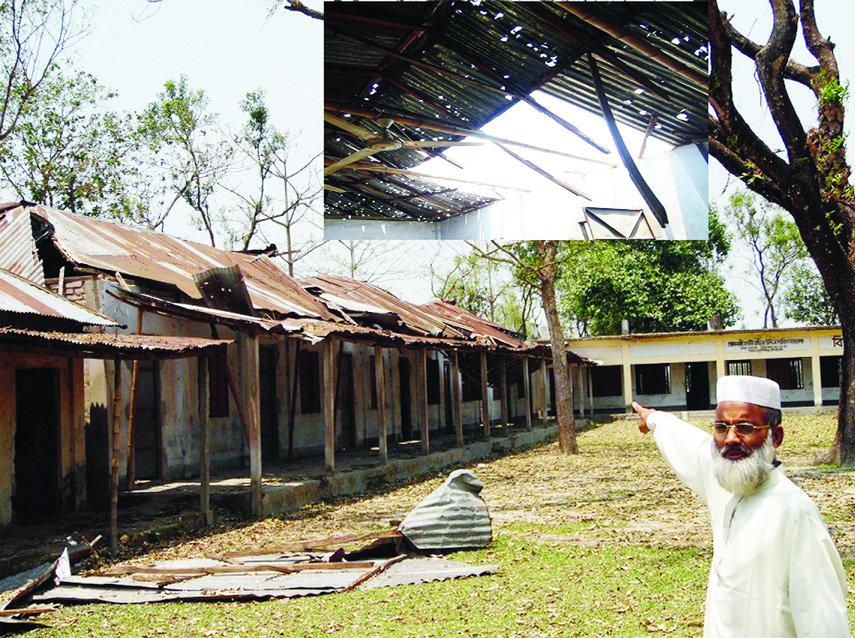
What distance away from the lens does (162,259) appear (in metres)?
13.4

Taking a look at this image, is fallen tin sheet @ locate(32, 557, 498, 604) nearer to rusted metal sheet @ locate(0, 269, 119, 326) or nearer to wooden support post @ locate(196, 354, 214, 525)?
wooden support post @ locate(196, 354, 214, 525)

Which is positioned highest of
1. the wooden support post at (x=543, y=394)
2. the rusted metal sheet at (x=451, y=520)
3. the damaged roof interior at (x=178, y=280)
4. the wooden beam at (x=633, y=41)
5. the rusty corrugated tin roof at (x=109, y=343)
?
the wooden beam at (x=633, y=41)

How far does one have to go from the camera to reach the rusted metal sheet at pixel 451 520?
792 cm

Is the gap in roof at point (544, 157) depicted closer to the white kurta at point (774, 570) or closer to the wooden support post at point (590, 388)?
the white kurta at point (774, 570)

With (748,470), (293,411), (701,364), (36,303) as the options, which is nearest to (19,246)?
(36,303)

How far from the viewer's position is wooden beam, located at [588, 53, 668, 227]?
9.94 metres

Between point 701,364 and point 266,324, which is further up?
point 266,324

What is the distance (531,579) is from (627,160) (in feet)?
17.0

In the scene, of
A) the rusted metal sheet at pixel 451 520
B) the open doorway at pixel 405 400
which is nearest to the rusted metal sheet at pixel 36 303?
the rusted metal sheet at pixel 451 520

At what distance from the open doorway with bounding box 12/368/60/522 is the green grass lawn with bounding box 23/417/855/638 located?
228cm

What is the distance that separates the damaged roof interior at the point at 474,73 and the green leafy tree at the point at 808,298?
32.0 m

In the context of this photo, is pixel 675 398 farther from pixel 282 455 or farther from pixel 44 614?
pixel 44 614

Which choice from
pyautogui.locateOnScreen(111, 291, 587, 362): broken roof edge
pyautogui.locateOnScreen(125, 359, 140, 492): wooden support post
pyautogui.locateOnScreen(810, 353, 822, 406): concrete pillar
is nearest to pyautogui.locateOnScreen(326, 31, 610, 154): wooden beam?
pyautogui.locateOnScreen(111, 291, 587, 362): broken roof edge

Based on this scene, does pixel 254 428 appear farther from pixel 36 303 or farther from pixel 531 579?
pixel 531 579
